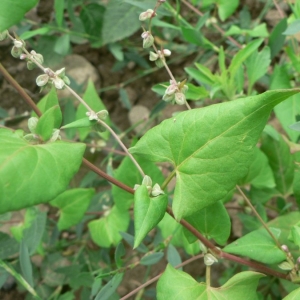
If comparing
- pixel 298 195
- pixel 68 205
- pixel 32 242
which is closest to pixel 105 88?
pixel 68 205

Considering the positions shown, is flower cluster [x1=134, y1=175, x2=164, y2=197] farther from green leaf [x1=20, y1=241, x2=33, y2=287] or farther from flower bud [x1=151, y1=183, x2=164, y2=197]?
green leaf [x1=20, y1=241, x2=33, y2=287]

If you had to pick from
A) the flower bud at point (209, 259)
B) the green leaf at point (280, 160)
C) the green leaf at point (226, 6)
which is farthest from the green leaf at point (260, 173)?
the green leaf at point (226, 6)

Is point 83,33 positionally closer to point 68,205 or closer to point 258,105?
point 68,205

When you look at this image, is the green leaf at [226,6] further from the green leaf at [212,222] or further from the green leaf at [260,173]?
the green leaf at [212,222]

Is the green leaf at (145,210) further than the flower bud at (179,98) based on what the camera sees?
No

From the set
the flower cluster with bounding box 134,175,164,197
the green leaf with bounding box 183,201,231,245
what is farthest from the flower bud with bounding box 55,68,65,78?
the green leaf with bounding box 183,201,231,245

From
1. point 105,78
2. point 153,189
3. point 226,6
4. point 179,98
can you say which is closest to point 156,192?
point 153,189
